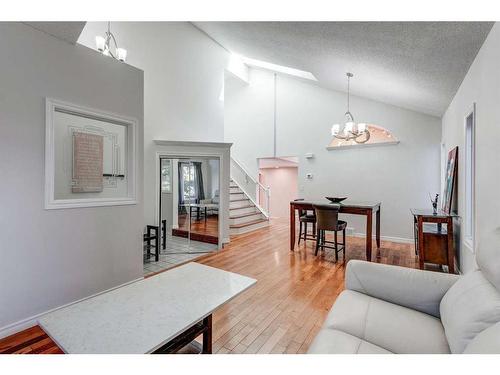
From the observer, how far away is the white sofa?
1087mm

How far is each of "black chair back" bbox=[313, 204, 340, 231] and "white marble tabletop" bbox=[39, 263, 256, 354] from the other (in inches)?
93.5

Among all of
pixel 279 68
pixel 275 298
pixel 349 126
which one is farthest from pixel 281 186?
pixel 275 298

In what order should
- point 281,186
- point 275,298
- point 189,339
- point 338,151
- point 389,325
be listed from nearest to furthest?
point 389,325, point 189,339, point 275,298, point 338,151, point 281,186

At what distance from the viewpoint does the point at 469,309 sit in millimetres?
1155

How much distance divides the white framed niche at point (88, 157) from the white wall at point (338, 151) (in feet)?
13.8

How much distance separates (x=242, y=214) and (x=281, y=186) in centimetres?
330

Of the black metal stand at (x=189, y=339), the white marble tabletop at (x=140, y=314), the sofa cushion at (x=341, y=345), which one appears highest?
the white marble tabletop at (x=140, y=314)

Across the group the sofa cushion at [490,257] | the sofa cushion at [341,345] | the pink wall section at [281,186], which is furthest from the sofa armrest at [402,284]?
the pink wall section at [281,186]

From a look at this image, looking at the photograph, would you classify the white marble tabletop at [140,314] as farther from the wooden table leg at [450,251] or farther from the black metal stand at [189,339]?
the wooden table leg at [450,251]

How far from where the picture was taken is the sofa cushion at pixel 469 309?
106cm

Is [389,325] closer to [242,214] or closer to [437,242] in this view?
[437,242]
